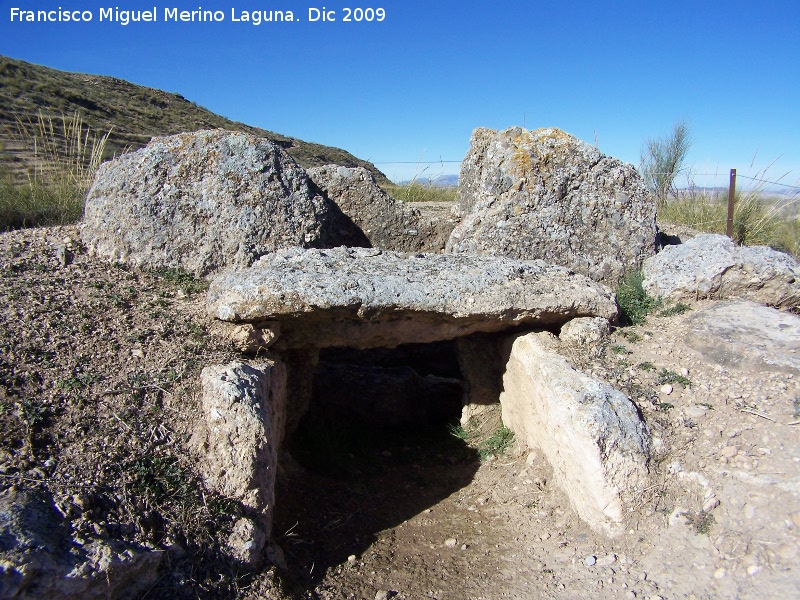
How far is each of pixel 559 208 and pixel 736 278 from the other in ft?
4.55

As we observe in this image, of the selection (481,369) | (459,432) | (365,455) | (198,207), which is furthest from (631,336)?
(198,207)

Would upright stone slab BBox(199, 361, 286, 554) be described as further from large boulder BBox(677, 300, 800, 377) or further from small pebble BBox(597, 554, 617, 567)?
large boulder BBox(677, 300, 800, 377)

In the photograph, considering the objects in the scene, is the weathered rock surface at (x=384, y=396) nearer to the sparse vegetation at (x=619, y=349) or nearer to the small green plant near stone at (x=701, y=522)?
the sparse vegetation at (x=619, y=349)

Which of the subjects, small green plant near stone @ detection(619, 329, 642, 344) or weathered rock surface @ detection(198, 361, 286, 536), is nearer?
weathered rock surface @ detection(198, 361, 286, 536)

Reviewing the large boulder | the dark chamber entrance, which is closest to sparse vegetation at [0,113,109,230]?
the dark chamber entrance

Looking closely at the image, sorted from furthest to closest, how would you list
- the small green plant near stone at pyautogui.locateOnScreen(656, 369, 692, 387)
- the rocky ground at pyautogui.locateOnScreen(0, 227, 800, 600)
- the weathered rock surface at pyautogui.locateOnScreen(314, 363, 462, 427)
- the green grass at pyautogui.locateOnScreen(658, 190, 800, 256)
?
the green grass at pyautogui.locateOnScreen(658, 190, 800, 256) → the weathered rock surface at pyautogui.locateOnScreen(314, 363, 462, 427) → the small green plant near stone at pyautogui.locateOnScreen(656, 369, 692, 387) → the rocky ground at pyautogui.locateOnScreen(0, 227, 800, 600)

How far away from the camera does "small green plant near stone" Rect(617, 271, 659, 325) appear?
14.6 feet

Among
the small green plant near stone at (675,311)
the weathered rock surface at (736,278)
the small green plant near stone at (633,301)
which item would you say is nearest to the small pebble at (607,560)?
the small green plant near stone at (633,301)

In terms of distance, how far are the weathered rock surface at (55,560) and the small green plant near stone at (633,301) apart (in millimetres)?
3418

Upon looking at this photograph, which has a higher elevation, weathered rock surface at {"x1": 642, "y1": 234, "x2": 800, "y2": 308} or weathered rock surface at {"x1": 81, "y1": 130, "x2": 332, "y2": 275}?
weathered rock surface at {"x1": 81, "y1": 130, "x2": 332, "y2": 275}

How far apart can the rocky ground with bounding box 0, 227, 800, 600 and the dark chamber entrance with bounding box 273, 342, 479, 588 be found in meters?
0.02

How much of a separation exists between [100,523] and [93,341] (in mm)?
1195

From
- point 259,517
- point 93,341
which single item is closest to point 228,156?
point 93,341

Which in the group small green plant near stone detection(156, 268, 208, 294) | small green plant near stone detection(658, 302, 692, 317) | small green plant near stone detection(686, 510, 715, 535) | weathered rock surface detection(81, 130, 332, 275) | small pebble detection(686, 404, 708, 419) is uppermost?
weathered rock surface detection(81, 130, 332, 275)
